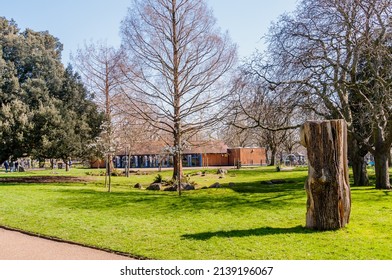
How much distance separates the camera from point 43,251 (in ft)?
23.6

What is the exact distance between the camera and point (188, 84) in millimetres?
23031

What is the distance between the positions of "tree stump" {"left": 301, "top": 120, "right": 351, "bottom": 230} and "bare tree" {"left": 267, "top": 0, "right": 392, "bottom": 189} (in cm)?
657

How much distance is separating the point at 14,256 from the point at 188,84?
17.2 meters

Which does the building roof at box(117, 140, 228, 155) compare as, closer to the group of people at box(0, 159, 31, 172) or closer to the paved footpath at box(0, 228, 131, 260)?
the group of people at box(0, 159, 31, 172)

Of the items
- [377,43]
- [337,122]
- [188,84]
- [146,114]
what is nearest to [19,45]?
[146,114]

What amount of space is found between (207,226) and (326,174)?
2.88 meters

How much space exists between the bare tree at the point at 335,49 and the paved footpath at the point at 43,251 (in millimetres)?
10167

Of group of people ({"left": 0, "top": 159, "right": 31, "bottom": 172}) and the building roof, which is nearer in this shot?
the building roof

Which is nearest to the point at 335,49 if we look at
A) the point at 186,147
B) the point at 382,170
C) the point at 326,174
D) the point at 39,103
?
the point at 382,170

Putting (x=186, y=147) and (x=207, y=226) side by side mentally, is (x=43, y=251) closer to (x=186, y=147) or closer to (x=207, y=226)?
(x=207, y=226)

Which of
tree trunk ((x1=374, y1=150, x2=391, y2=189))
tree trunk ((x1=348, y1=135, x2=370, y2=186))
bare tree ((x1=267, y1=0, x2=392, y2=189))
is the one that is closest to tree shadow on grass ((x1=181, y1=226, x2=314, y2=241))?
bare tree ((x1=267, y1=0, x2=392, y2=189))

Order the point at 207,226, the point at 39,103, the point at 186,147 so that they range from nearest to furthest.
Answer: the point at 207,226 < the point at 39,103 < the point at 186,147

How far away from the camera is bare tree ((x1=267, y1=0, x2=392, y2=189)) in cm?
1370
